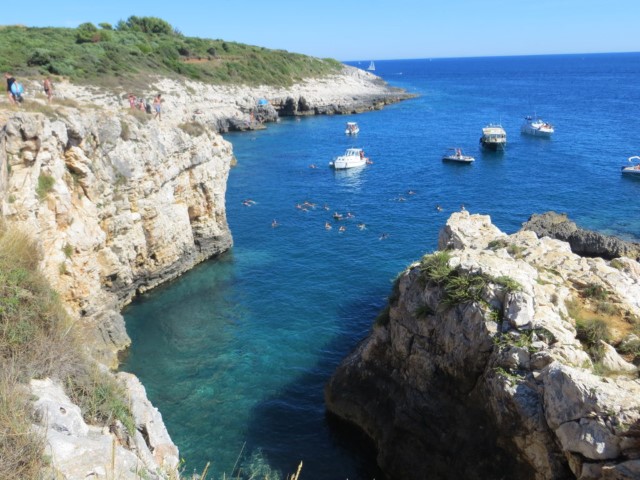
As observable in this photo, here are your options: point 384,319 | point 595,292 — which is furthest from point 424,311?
point 595,292

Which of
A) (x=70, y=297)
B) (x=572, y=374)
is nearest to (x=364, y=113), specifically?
(x=70, y=297)

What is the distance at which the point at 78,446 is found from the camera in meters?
8.22

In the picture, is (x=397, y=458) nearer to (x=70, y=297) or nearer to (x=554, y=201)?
(x=70, y=297)

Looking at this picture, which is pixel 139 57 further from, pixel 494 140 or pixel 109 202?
pixel 109 202

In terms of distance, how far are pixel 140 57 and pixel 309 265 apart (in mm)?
68216

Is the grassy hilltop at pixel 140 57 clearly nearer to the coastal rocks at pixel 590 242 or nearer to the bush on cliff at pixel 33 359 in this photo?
the bush on cliff at pixel 33 359

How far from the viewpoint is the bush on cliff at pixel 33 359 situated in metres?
7.68

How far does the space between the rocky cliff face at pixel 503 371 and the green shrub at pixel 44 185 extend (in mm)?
13602

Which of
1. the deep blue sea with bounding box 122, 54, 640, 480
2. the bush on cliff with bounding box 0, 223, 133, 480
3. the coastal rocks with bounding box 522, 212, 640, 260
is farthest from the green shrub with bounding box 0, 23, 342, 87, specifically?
the coastal rocks with bounding box 522, 212, 640, 260

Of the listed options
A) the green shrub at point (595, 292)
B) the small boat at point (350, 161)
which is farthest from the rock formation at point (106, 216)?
the small boat at point (350, 161)

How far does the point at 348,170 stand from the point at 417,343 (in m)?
42.4

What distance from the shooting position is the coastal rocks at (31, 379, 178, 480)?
25.2ft

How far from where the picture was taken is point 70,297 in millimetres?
20734

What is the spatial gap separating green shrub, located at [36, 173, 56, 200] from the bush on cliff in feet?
21.8
